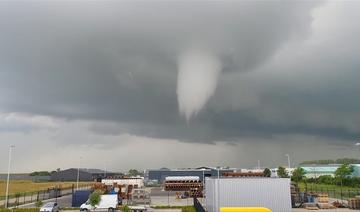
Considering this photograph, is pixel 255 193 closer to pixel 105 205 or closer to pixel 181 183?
pixel 105 205

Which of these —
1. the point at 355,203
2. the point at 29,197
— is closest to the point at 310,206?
the point at 355,203

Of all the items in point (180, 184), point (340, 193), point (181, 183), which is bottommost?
point (340, 193)

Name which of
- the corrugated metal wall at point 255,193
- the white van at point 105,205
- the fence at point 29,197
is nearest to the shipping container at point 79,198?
the fence at point 29,197

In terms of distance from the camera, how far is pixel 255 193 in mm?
29453

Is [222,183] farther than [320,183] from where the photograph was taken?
No

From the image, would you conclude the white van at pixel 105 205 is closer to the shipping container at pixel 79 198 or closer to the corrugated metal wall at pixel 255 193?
the shipping container at pixel 79 198

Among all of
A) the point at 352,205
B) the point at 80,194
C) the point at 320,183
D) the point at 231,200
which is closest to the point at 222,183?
the point at 231,200

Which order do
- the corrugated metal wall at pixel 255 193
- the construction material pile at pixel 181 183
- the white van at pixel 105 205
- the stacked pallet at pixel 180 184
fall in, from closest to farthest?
the corrugated metal wall at pixel 255 193 → the white van at pixel 105 205 → the stacked pallet at pixel 180 184 → the construction material pile at pixel 181 183

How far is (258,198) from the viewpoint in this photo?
29.3 m

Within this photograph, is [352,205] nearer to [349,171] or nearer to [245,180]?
[245,180]

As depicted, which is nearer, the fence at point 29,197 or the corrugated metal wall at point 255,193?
the corrugated metal wall at point 255,193

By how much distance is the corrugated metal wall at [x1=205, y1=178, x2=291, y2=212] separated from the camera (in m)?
29.4

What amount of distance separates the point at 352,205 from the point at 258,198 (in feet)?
95.8

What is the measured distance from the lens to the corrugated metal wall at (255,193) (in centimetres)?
2936
